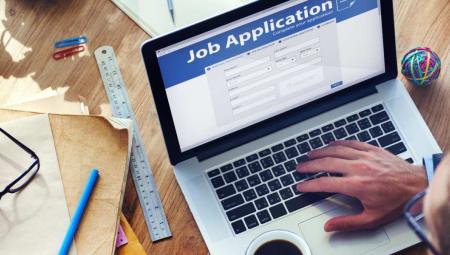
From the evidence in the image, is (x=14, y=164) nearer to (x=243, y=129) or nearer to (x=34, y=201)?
(x=34, y=201)

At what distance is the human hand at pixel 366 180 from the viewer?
3.18 ft

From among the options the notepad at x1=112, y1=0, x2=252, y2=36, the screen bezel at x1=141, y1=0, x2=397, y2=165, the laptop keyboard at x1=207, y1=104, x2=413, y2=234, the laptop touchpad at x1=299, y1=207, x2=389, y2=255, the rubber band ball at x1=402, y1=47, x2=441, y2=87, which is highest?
the notepad at x1=112, y1=0, x2=252, y2=36

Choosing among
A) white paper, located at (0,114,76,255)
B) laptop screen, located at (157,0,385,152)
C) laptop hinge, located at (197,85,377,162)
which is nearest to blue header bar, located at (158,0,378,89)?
laptop screen, located at (157,0,385,152)

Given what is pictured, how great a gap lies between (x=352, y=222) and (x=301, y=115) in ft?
0.62

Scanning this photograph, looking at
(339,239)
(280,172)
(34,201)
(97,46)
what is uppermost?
(97,46)

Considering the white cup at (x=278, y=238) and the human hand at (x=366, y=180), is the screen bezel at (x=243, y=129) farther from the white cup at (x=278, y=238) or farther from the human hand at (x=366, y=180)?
the white cup at (x=278, y=238)

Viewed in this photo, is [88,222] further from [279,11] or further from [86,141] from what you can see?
[279,11]

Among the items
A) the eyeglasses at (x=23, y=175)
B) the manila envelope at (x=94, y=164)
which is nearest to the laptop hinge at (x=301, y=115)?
the manila envelope at (x=94, y=164)

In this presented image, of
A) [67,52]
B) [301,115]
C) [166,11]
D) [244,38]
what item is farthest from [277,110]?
[67,52]

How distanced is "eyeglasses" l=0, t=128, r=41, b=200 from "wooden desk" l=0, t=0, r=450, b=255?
0.11m

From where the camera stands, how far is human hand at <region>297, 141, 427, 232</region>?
3.18 feet

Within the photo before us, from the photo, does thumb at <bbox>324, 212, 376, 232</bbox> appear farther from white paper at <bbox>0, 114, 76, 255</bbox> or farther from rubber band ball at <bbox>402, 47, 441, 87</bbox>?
white paper at <bbox>0, 114, 76, 255</bbox>

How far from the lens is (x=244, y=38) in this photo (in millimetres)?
944

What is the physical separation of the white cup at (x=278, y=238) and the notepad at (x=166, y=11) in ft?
1.36
